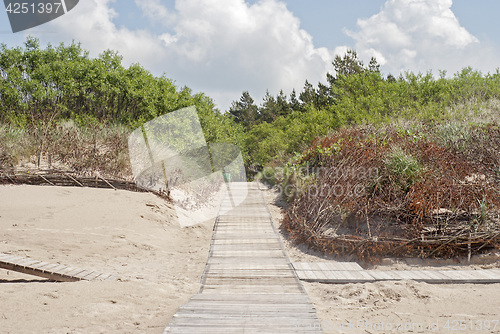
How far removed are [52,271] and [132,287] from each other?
1.00m

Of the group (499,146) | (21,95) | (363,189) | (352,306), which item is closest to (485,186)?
(363,189)

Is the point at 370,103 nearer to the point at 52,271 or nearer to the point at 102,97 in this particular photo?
the point at 102,97

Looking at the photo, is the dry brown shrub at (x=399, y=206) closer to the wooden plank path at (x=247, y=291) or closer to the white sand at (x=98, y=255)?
the wooden plank path at (x=247, y=291)

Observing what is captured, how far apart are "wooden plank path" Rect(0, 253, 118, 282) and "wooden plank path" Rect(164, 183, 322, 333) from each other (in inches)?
51.2

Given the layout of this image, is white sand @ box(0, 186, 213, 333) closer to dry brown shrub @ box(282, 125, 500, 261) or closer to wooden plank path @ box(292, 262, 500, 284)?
wooden plank path @ box(292, 262, 500, 284)

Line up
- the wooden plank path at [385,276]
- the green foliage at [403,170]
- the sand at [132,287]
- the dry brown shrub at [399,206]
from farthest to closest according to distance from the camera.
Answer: the green foliage at [403,170] < the dry brown shrub at [399,206] < the wooden plank path at [385,276] < the sand at [132,287]

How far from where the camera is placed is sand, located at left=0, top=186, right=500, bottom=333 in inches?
132

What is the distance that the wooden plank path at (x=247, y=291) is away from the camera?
10.5 feet

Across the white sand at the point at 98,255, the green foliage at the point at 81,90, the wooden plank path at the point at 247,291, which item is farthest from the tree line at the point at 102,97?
the wooden plank path at the point at 247,291

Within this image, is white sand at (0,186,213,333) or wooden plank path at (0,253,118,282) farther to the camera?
wooden plank path at (0,253,118,282)

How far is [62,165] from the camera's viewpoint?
34.6 feet

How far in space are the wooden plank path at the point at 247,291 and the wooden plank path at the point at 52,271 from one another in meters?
1.30

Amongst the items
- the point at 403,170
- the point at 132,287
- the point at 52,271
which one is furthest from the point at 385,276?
the point at 52,271

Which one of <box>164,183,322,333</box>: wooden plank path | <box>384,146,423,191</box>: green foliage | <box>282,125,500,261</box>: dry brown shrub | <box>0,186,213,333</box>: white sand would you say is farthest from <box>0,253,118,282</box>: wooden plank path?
<box>384,146,423,191</box>: green foliage
